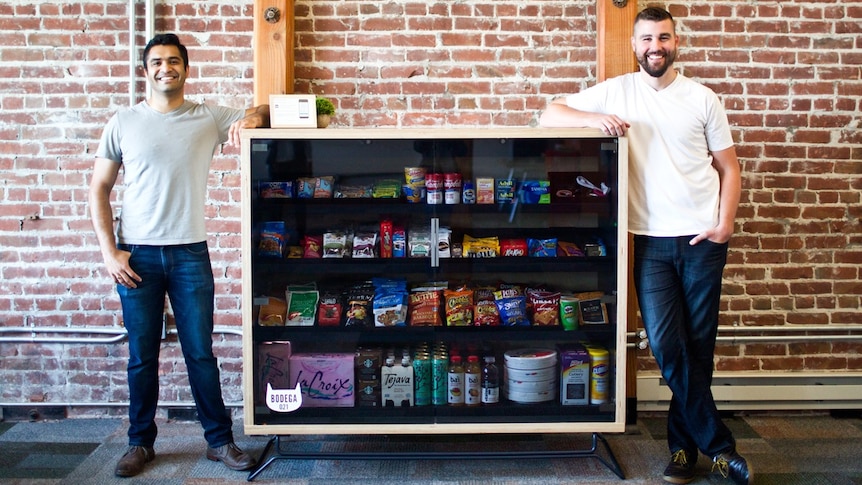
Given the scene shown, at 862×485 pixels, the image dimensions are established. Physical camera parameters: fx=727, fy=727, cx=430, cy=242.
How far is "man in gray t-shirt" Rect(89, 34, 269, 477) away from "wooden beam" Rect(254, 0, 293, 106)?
12.9 inches

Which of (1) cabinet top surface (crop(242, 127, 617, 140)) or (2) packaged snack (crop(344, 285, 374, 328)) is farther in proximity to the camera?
(2) packaged snack (crop(344, 285, 374, 328))

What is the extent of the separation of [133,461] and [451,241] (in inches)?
68.9

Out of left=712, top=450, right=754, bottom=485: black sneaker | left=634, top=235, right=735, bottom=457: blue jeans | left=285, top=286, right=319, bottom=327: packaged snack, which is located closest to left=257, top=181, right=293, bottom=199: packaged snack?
left=285, top=286, right=319, bottom=327: packaged snack

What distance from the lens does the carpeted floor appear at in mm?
3236

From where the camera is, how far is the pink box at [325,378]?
11.2 feet

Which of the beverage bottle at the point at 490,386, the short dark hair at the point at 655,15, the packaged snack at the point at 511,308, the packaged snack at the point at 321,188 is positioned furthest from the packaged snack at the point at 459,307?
the short dark hair at the point at 655,15

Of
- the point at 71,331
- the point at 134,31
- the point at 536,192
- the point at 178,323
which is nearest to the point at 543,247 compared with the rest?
the point at 536,192

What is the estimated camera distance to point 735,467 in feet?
10.1

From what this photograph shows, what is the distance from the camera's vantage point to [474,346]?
3559 mm

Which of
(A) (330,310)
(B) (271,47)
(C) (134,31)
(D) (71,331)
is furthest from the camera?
(D) (71,331)

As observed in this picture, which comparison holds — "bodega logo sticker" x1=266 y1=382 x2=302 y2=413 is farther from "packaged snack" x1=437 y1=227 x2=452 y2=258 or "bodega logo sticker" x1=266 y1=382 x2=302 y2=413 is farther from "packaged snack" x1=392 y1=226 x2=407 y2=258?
"packaged snack" x1=437 y1=227 x2=452 y2=258

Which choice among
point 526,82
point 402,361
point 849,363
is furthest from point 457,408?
point 849,363

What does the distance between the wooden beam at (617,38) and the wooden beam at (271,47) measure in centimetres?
159

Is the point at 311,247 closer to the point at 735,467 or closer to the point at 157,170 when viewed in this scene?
the point at 157,170
